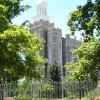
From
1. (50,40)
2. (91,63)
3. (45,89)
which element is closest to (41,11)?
(50,40)

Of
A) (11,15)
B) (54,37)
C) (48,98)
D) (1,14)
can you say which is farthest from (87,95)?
Result: (54,37)

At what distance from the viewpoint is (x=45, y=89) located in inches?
784

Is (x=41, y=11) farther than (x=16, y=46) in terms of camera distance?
Yes

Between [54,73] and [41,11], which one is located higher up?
[41,11]

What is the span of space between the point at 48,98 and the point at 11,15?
28.6 feet

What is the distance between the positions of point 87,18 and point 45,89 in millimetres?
11197

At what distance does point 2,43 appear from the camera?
10.6m

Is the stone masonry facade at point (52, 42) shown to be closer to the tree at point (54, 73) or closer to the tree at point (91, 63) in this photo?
the tree at point (54, 73)

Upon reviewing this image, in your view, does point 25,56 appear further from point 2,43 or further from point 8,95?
point 8,95

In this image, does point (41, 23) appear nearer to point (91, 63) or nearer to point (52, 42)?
point (52, 42)

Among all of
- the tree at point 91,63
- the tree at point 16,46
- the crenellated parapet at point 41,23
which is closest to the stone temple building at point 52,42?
the crenellated parapet at point 41,23

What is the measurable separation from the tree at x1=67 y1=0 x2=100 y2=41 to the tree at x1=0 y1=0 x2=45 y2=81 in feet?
7.83

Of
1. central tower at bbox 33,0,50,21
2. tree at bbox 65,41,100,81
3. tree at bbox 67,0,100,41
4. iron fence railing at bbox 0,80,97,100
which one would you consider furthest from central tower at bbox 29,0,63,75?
tree at bbox 67,0,100,41

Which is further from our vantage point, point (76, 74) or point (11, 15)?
point (76, 74)
